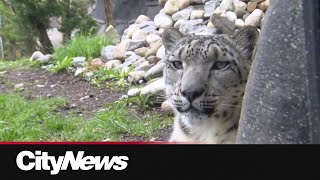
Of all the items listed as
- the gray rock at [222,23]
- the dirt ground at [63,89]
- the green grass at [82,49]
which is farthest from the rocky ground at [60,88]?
the gray rock at [222,23]

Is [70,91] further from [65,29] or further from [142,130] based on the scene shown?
[65,29]

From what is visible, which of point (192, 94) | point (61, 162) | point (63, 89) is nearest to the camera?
point (61, 162)

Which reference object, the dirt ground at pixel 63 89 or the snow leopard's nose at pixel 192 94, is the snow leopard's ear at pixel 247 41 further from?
the dirt ground at pixel 63 89

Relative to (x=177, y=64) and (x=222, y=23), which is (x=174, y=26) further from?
(x=177, y=64)

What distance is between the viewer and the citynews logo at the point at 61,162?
132 cm

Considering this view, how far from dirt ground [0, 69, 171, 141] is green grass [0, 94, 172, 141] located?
17 centimetres

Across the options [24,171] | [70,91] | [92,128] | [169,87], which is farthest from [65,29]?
[24,171]

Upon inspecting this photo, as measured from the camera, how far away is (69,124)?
349cm

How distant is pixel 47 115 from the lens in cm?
375

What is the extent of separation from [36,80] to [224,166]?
403 cm

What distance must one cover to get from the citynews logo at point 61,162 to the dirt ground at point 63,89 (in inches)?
96.6

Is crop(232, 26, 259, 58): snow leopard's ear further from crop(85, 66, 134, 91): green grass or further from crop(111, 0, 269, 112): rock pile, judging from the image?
crop(85, 66, 134, 91): green grass

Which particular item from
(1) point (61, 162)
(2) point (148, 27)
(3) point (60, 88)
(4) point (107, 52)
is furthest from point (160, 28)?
(1) point (61, 162)

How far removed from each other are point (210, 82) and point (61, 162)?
75 centimetres
